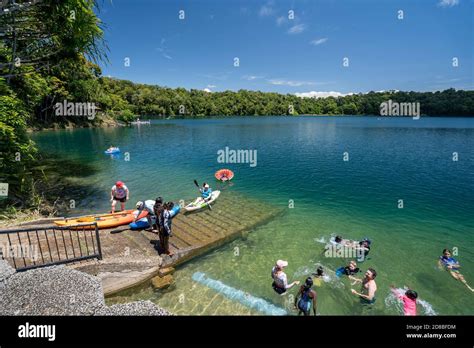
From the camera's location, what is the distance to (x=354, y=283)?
35.3 ft

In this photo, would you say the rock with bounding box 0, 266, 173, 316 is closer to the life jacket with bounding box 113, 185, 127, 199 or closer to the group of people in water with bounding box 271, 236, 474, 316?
the group of people in water with bounding box 271, 236, 474, 316

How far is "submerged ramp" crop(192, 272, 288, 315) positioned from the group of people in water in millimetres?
810

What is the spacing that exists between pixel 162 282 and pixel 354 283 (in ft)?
27.4

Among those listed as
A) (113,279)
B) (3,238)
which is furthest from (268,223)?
(3,238)

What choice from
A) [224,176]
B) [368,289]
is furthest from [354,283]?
[224,176]

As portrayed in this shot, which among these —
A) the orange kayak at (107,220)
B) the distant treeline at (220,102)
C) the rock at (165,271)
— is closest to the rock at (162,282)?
the rock at (165,271)

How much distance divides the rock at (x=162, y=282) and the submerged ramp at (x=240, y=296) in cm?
113

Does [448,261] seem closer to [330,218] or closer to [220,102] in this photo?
[330,218]

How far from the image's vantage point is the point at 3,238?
10.0 m

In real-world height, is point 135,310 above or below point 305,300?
above

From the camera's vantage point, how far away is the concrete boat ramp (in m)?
9.12

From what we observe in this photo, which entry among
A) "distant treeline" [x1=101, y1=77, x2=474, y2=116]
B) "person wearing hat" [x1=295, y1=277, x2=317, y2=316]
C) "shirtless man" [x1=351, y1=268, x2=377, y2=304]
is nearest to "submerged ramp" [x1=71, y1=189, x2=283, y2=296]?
"person wearing hat" [x1=295, y1=277, x2=317, y2=316]

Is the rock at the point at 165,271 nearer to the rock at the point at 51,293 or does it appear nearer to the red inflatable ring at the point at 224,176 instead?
the rock at the point at 51,293

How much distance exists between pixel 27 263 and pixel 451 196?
96.3ft
